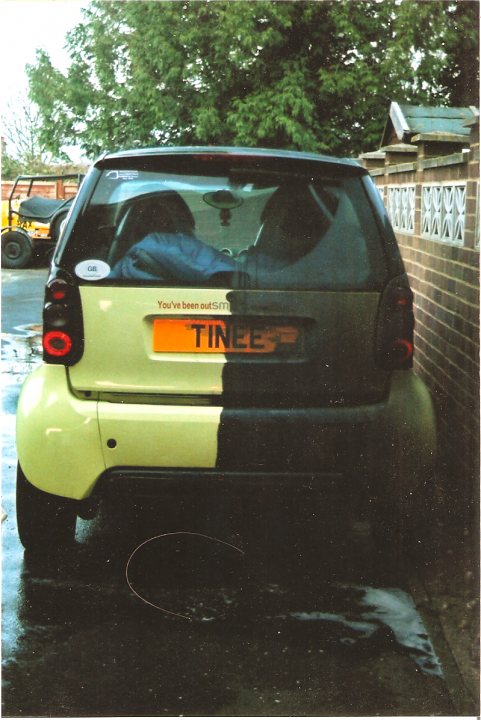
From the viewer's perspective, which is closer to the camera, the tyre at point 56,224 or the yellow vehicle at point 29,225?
the yellow vehicle at point 29,225

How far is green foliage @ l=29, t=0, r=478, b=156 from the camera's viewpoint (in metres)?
5.57

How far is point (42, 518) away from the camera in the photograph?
4012 millimetres

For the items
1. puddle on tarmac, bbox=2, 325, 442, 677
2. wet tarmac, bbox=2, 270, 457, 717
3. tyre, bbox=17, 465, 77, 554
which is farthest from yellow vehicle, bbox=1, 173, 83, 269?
puddle on tarmac, bbox=2, 325, 442, 677

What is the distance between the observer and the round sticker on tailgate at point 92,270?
3.54 metres

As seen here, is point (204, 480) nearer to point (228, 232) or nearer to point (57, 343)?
point (57, 343)

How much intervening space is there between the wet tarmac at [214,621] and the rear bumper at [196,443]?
0.61ft

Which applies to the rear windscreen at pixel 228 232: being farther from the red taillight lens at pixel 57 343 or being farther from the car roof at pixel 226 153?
the red taillight lens at pixel 57 343

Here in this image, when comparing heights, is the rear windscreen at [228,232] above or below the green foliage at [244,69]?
below

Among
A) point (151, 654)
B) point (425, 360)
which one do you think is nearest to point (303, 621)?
point (151, 654)

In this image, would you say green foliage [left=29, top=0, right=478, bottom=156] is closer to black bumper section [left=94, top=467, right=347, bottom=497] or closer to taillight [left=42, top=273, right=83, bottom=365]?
taillight [left=42, top=273, right=83, bottom=365]

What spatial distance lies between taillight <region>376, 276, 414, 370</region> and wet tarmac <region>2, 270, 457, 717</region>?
67cm

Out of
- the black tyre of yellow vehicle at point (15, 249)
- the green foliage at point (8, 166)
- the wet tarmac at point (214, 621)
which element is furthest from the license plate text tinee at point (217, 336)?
the black tyre of yellow vehicle at point (15, 249)

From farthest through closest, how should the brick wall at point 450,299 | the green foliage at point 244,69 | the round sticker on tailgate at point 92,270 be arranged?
the green foliage at point 244,69
the brick wall at point 450,299
the round sticker on tailgate at point 92,270

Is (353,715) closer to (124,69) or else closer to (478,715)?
(478,715)
